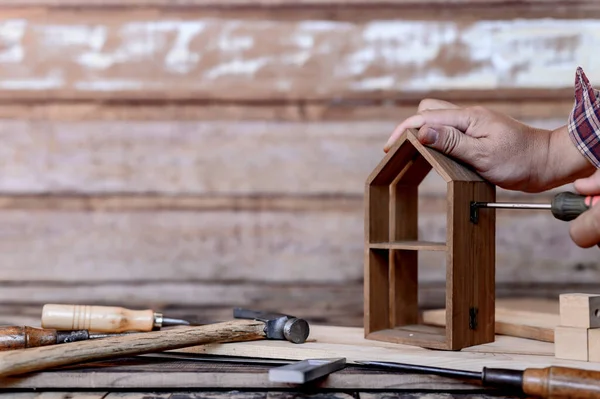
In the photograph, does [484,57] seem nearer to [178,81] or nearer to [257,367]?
[178,81]

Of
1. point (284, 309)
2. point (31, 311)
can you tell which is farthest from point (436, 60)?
point (31, 311)

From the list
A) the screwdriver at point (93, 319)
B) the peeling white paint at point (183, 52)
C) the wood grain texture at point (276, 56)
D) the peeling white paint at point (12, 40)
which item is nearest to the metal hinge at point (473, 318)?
the screwdriver at point (93, 319)

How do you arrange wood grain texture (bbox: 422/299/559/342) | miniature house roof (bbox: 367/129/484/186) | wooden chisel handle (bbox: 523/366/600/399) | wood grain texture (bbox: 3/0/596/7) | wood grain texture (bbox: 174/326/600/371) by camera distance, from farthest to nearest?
wood grain texture (bbox: 3/0/596/7) < wood grain texture (bbox: 422/299/559/342) < miniature house roof (bbox: 367/129/484/186) < wood grain texture (bbox: 174/326/600/371) < wooden chisel handle (bbox: 523/366/600/399)

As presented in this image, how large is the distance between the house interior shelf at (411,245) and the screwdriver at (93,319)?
0.49m

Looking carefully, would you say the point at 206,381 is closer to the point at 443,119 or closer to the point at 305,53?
the point at 443,119

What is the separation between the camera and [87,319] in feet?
4.75

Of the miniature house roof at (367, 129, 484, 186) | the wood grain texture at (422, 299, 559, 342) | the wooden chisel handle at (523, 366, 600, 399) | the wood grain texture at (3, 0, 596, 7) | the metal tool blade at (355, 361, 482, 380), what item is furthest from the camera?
the wood grain texture at (3, 0, 596, 7)

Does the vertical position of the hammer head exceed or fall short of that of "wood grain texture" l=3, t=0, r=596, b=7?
it falls short

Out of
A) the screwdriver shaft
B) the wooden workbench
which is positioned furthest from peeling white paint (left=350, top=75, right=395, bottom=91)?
the wooden workbench

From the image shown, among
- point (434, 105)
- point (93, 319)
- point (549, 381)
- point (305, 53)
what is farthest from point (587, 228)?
point (305, 53)

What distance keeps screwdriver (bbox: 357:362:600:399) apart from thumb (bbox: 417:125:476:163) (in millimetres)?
453

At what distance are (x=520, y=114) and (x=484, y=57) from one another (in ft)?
0.65

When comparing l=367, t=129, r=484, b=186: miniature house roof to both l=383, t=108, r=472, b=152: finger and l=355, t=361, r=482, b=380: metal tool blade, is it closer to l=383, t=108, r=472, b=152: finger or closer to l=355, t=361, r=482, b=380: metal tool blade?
l=383, t=108, r=472, b=152: finger

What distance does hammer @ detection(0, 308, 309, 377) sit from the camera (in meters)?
1.15
